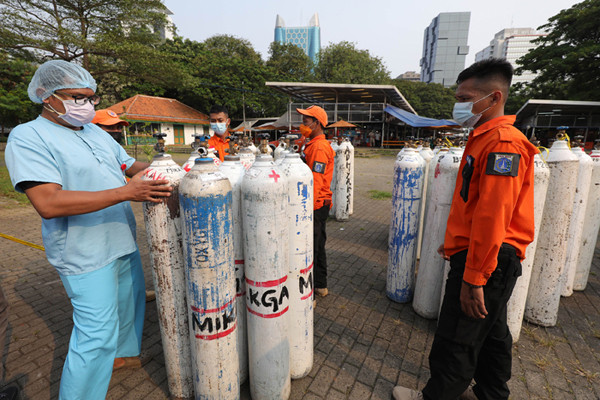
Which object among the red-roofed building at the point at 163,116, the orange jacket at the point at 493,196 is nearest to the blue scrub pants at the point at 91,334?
the orange jacket at the point at 493,196

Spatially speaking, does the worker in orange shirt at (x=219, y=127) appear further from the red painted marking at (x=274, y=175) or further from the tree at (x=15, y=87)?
the tree at (x=15, y=87)

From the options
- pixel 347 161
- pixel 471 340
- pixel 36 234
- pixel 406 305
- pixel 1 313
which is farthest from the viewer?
pixel 347 161

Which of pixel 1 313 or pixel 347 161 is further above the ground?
pixel 347 161

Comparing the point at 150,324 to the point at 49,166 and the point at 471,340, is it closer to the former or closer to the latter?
the point at 49,166

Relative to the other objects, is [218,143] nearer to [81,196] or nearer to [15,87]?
[81,196]

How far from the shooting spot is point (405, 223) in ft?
11.2

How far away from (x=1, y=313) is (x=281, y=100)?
3888cm

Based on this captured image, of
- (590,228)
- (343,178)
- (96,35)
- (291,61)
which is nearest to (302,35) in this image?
(291,61)

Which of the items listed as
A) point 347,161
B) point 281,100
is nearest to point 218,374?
point 347,161

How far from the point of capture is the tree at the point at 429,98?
158 ft

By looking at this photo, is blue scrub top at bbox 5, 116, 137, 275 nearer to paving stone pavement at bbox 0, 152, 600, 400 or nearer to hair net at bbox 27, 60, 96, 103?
hair net at bbox 27, 60, 96, 103

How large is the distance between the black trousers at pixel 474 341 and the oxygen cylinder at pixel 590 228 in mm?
2678

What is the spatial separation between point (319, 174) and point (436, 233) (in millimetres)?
1387

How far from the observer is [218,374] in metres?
1.92
